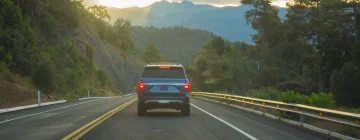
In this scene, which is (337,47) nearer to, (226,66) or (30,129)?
(30,129)

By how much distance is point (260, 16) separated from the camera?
314 ft

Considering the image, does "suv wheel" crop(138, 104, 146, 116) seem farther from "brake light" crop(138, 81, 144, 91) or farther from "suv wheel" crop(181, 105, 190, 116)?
"suv wheel" crop(181, 105, 190, 116)

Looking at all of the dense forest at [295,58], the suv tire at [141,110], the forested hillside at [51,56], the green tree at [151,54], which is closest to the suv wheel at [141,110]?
the suv tire at [141,110]

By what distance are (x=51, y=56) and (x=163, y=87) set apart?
1642 inches

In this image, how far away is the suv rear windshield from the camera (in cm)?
1583

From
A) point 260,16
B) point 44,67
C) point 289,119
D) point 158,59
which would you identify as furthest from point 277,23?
point 158,59

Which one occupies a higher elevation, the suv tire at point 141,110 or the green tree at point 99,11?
the green tree at point 99,11

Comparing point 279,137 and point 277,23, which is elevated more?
point 277,23

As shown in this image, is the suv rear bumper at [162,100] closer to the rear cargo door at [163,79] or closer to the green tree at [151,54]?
the rear cargo door at [163,79]

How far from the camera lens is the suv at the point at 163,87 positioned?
15.7 meters

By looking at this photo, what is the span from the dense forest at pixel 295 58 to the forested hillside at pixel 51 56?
59.6 ft

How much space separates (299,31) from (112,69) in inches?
1773

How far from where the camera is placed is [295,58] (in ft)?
287

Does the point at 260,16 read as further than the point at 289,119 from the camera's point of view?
Yes
